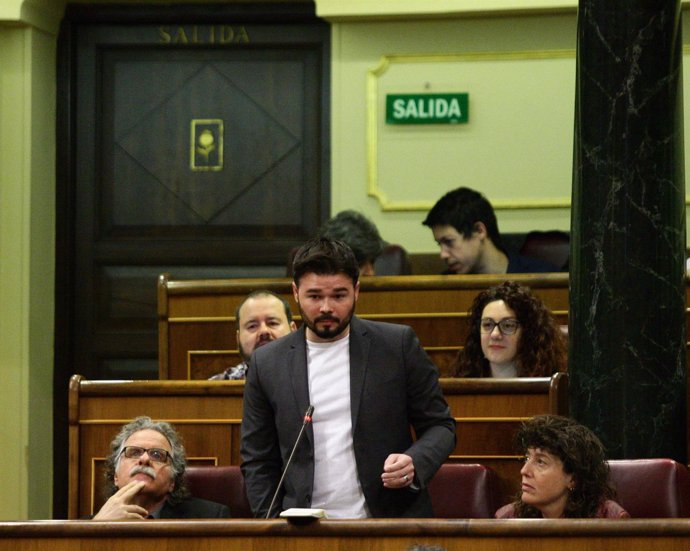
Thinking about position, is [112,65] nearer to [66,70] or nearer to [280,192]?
[66,70]

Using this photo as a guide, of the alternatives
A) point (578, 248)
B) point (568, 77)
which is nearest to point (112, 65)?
point (568, 77)

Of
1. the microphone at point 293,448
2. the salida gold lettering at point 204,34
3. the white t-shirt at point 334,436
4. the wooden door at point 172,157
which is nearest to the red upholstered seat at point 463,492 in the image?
the white t-shirt at point 334,436

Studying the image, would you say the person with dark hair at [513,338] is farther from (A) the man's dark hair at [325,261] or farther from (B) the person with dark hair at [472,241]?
(A) the man's dark hair at [325,261]

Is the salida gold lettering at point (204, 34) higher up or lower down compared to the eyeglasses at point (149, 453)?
higher up

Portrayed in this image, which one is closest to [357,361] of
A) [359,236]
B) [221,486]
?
[221,486]

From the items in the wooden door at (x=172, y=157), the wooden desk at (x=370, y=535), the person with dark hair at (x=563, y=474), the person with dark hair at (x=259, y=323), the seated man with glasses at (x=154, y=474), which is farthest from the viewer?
the wooden door at (x=172, y=157)

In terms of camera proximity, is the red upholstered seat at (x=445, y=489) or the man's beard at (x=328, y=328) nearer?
the man's beard at (x=328, y=328)

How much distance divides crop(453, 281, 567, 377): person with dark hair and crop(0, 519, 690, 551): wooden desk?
5.30 ft

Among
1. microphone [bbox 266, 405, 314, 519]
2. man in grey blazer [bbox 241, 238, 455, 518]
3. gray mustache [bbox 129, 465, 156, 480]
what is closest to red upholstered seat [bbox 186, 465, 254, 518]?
gray mustache [bbox 129, 465, 156, 480]

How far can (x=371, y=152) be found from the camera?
680 cm

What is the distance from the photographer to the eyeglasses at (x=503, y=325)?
14.2ft

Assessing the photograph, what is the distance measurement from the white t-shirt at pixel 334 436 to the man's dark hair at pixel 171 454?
23.9 inches

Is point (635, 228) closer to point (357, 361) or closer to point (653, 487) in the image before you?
point (653, 487)

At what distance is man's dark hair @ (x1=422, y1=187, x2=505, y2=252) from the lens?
5.44m
